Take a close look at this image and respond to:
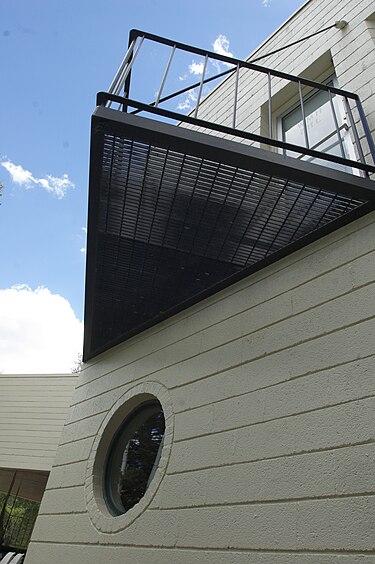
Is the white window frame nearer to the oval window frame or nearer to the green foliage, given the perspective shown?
the oval window frame

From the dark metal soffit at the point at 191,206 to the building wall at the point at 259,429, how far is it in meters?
0.16

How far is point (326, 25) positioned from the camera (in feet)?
13.4

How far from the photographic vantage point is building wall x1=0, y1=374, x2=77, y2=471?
708 centimetres

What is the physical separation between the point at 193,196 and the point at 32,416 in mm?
6831

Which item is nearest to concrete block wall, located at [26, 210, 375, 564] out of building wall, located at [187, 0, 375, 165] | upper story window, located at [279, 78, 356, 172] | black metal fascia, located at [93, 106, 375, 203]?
black metal fascia, located at [93, 106, 375, 203]

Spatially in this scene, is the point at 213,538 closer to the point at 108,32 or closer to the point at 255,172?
the point at 255,172

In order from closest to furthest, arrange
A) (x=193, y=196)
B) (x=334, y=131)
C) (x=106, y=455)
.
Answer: (x=193, y=196), (x=106, y=455), (x=334, y=131)

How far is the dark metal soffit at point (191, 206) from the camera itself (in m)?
2.16

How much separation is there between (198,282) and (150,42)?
6.09 ft

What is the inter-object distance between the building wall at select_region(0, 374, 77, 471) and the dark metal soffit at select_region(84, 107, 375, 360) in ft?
16.9

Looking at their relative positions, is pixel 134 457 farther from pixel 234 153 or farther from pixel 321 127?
pixel 321 127

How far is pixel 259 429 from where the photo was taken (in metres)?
2.19

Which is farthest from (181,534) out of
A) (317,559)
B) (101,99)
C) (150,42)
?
(150,42)

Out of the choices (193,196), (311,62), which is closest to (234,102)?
(193,196)
